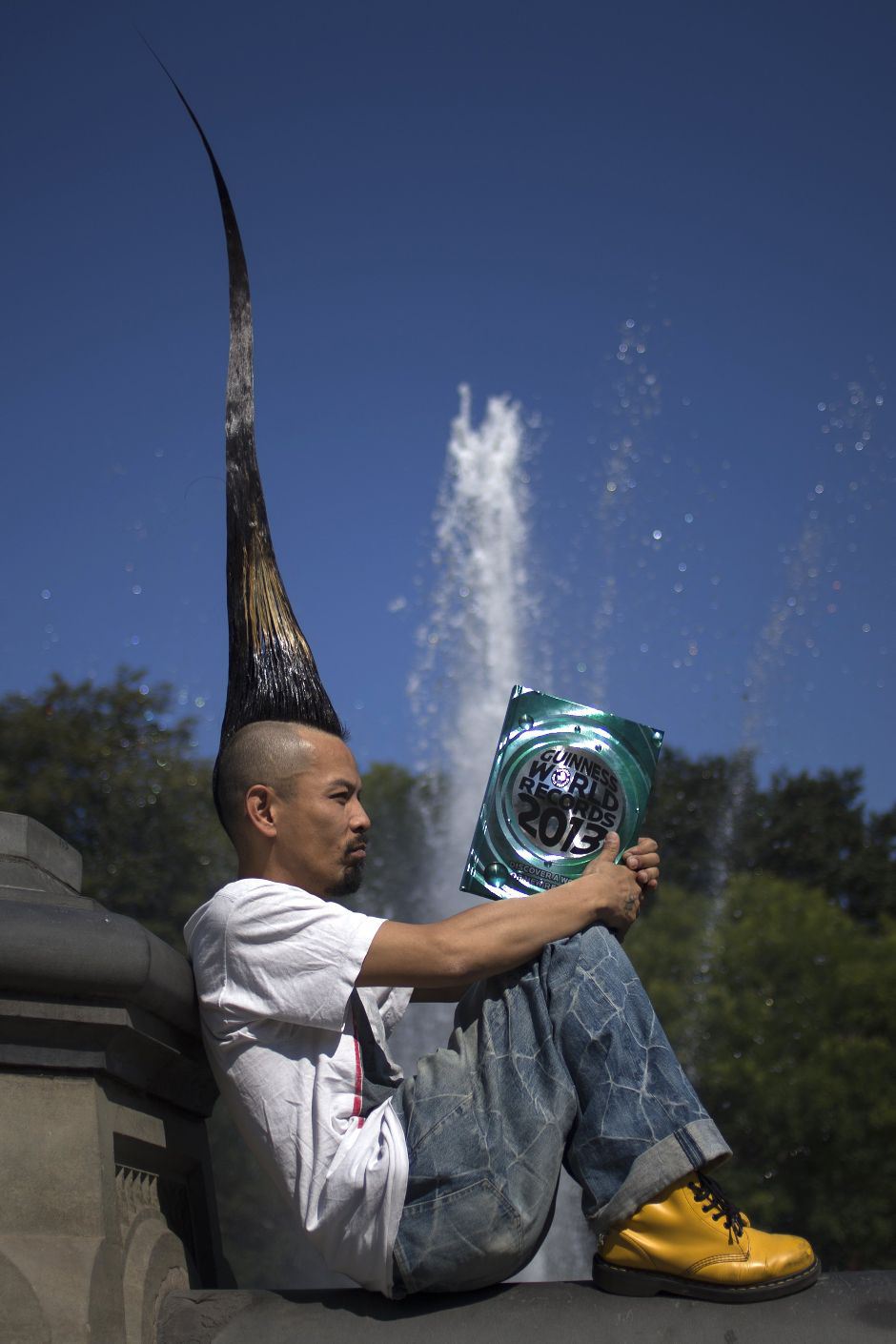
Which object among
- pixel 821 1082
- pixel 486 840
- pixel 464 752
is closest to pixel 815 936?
pixel 821 1082

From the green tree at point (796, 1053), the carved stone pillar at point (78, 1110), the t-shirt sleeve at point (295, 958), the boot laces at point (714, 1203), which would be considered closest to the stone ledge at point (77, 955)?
the carved stone pillar at point (78, 1110)

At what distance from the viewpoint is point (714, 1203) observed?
82.6 inches

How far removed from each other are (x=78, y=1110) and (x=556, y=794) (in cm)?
103

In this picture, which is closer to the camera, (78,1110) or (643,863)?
(78,1110)

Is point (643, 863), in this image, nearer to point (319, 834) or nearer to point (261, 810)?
point (319, 834)

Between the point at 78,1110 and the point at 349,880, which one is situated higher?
the point at 349,880

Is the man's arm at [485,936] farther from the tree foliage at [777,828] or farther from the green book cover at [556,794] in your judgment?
the tree foliage at [777,828]

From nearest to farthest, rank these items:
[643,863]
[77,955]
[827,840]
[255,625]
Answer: [77,955]
[643,863]
[255,625]
[827,840]

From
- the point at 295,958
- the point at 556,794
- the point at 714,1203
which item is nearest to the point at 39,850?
the point at 295,958

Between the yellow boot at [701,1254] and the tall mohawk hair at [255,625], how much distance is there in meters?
1.11

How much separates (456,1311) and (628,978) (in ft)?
1.89

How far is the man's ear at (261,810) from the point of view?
8.36ft

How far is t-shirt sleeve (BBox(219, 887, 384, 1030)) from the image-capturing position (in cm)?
215

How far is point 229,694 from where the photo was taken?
2777 mm
